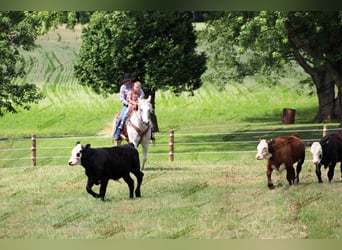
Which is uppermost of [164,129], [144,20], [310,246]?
[144,20]

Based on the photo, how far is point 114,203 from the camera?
12516mm

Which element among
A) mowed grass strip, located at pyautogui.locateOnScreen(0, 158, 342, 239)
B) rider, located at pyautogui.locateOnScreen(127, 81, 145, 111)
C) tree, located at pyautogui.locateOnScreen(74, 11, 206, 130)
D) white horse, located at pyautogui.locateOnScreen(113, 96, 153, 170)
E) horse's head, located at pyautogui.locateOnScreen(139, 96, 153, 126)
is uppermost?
tree, located at pyautogui.locateOnScreen(74, 11, 206, 130)

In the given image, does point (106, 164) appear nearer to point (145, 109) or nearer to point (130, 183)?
point (130, 183)

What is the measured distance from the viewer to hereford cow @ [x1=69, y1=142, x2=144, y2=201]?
1232 cm

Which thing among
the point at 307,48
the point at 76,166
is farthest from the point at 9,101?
the point at 307,48

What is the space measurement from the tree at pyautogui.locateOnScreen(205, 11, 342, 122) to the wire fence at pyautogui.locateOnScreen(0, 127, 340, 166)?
460 mm

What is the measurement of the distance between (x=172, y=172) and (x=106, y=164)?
688mm

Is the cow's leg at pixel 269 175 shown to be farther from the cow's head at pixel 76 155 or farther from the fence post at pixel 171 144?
the cow's head at pixel 76 155

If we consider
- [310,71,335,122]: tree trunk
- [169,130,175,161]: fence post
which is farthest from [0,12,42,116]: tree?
[310,71,335,122]: tree trunk

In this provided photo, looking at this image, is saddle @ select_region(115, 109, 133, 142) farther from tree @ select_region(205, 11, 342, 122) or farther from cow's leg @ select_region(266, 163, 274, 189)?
cow's leg @ select_region(266, 163, 274, 189)

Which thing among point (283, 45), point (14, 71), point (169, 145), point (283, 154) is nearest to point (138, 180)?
point (169, 145)

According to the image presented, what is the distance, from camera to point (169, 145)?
12883mm
